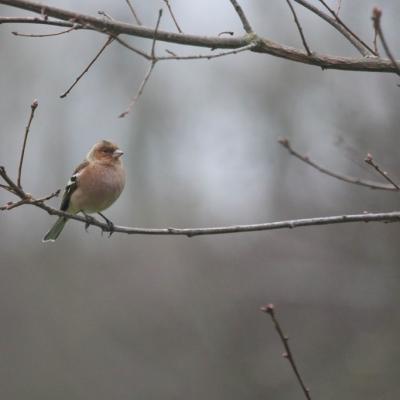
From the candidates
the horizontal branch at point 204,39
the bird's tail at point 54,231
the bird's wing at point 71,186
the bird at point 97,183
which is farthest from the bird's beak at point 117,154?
the horizontal branch at point 204,39

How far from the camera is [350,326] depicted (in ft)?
35.6

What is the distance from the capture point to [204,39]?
355 cm

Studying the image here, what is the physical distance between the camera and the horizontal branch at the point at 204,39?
3.42m

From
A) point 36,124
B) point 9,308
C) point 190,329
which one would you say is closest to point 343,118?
point 190,329

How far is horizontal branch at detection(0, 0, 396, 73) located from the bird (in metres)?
2.91

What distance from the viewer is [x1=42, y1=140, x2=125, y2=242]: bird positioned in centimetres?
634

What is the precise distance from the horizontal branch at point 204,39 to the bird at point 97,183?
291 cm

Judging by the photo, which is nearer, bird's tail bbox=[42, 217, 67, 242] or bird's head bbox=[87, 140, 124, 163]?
bird's head bbox=[87, 140, 124, 163]

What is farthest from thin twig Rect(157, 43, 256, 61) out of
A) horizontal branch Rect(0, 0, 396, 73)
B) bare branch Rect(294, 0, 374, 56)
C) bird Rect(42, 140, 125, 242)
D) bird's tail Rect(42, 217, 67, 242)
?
bird's tail Rect(42, 217, 67, 242)

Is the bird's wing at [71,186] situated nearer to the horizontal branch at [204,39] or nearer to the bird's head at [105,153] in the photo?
the bird's head at [105,153]

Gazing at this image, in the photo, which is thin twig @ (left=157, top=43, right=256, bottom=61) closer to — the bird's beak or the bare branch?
the bare branch

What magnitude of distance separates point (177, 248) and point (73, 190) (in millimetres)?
11500

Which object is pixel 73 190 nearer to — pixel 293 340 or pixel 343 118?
pixel 343 118

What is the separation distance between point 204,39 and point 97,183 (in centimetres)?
301
